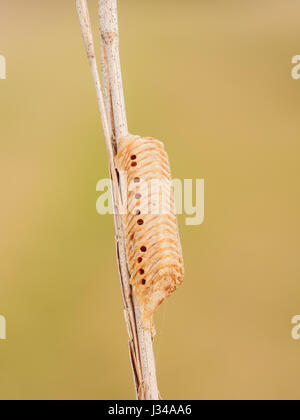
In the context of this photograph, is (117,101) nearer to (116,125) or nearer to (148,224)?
(116,125)

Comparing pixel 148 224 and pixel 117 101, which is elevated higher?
pixel 117 101

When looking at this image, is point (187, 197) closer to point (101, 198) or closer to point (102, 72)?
point (101, 198)

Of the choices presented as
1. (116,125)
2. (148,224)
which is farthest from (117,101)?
(148,224)

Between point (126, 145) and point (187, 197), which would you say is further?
point (187, 197)

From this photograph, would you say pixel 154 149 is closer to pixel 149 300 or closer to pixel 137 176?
pixel 137 176

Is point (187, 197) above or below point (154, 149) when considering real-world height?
above
